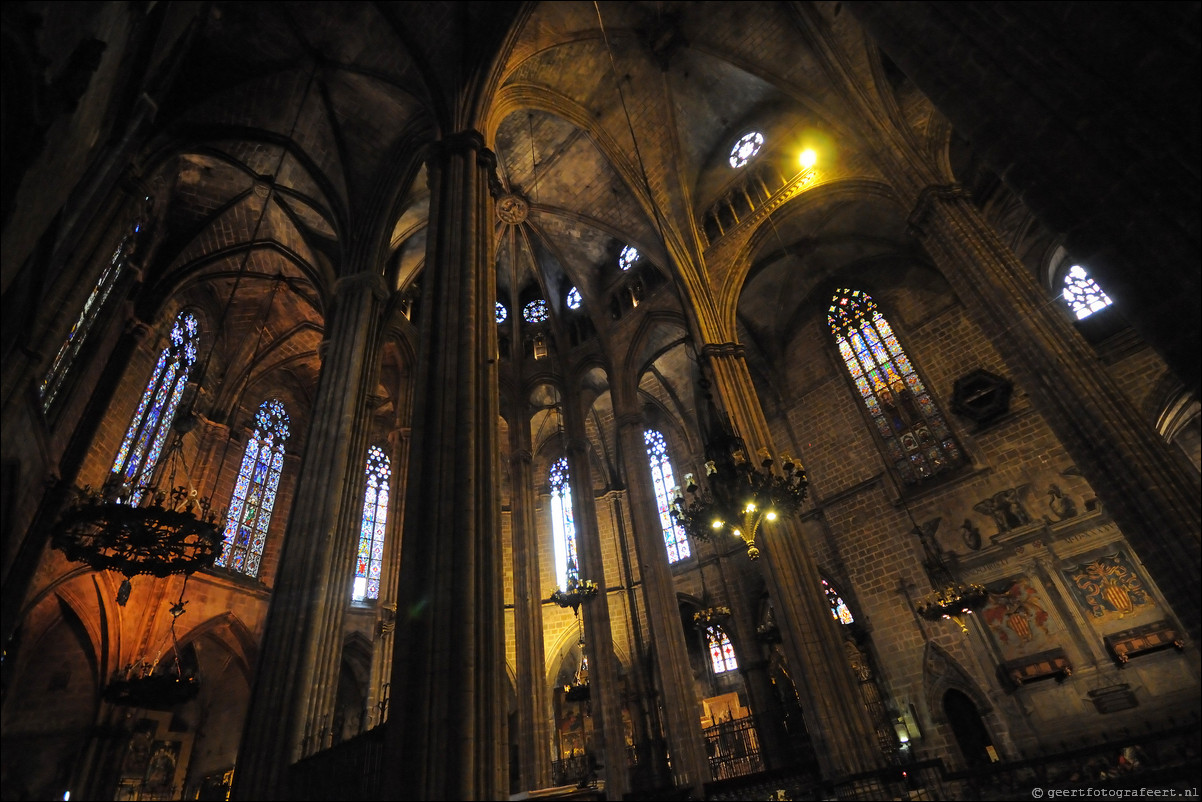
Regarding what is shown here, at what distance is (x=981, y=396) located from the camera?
45.8 ft

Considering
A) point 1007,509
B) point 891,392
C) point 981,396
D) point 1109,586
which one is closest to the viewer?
point 1109,586

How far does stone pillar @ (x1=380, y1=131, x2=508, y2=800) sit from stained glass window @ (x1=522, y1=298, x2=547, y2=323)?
1030 centimetres

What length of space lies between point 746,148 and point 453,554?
44.9 feet

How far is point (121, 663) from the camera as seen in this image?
12766mm

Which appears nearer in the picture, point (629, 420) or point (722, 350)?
point (722, 350)

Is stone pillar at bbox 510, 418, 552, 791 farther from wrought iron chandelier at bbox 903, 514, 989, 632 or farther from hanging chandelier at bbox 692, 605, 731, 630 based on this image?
wrought iron chandelier at bbox 903, 514, 989, 632

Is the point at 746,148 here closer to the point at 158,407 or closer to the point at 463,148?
the point at 463,148

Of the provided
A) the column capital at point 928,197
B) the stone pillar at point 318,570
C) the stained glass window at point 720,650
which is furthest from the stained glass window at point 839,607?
the stone pillar at point 318,570

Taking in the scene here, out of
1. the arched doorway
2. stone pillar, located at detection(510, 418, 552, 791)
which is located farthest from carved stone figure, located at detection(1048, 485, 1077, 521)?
stone pillar, located at detection(510, 418, 552, 791)

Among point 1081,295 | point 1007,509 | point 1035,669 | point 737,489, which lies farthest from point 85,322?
point 1081,295

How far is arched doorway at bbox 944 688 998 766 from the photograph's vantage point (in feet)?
39.2

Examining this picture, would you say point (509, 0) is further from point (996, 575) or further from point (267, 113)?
point (996, 575)

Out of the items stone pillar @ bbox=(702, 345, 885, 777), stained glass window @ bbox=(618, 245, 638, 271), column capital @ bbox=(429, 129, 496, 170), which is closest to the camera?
stone pillar @ bbox=(702, 345, 885, 777)

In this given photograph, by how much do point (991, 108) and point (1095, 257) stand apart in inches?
62.2
